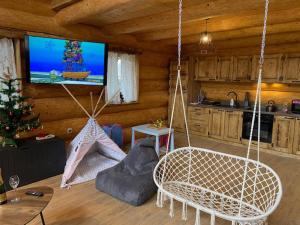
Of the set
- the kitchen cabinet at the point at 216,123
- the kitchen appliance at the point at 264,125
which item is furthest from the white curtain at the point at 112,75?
the kitchen appliance at the point at 264,125

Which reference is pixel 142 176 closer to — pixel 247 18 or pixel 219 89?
pixel 247 18

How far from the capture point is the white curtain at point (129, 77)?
4875 mm

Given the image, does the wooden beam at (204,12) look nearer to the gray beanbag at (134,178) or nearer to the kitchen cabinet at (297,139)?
the gray beanbag at (134,178)

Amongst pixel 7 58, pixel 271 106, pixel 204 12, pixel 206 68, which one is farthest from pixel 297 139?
pixel 7 58

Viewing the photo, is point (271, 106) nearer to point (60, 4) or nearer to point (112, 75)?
point (112, 75)

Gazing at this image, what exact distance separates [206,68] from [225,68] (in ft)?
1.59

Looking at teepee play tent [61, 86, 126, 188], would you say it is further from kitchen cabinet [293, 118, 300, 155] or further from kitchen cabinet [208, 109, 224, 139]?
kitchen cabinet [293, 118, 300, 155]

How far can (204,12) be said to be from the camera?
2.91m

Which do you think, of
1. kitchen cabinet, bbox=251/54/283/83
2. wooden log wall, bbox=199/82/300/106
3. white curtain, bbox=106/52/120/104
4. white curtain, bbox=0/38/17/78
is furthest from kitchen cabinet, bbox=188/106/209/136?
white curtain, bbox=0/38/17/78

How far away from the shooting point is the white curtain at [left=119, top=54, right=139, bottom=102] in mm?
4875

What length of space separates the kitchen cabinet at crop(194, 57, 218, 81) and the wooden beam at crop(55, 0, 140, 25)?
3.24 m

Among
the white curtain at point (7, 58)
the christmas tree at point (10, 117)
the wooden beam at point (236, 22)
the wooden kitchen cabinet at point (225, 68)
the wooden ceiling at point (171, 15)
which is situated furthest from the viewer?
the wooden kitchen cabinet at point (225, 68)

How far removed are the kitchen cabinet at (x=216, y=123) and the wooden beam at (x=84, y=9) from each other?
342cm

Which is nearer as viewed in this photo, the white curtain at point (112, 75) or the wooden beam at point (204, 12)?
the wooden beam at point (204, 12)
